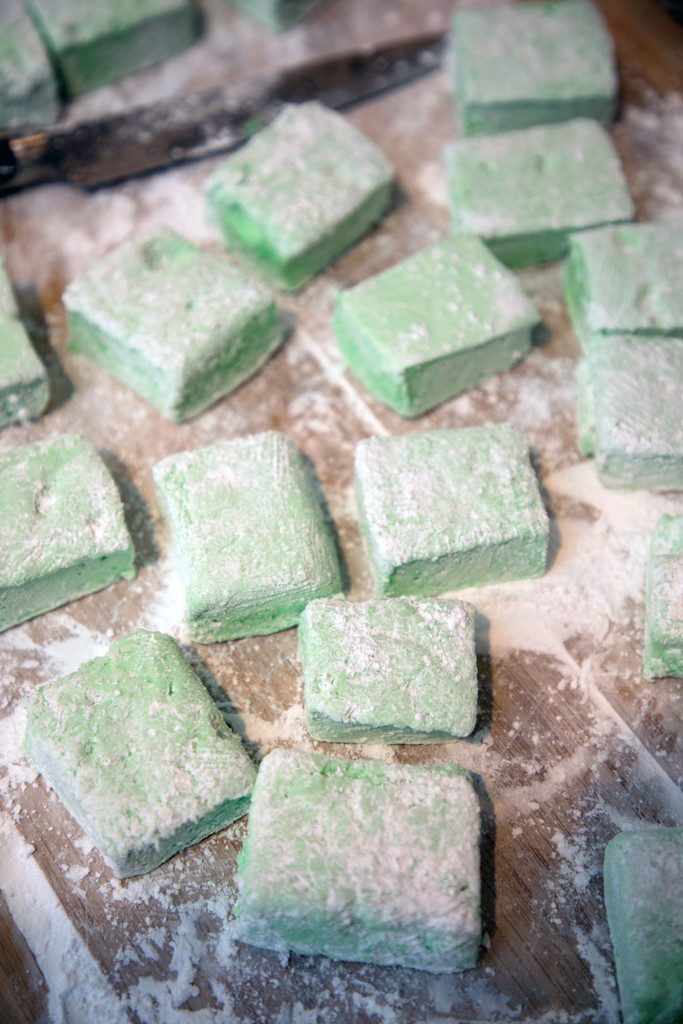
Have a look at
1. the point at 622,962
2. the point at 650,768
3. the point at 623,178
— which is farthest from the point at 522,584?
the point at 623,178

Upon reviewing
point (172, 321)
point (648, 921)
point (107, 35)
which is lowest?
point (648, 921)

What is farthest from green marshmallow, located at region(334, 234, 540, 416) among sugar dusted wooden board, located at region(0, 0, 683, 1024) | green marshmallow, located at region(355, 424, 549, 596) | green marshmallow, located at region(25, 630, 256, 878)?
green marshmallow, located at region(25, 630, 256, 878)

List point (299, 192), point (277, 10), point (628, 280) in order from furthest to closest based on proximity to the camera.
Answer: point (277, 10)
point (299, 192)
point (628, 280)

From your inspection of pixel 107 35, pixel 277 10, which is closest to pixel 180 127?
pixel 107 35

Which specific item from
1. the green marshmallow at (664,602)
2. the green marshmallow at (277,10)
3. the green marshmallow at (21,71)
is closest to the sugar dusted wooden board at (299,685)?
the green marshmallow at (664,602)

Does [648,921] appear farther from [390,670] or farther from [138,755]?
[138,755]

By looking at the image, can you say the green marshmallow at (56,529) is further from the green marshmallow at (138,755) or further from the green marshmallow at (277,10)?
the green marshmallow at (277,10)
